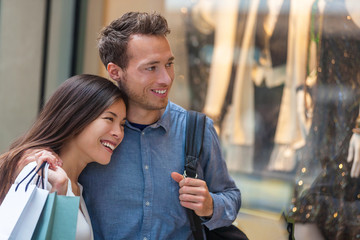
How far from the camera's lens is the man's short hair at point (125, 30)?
273 cm

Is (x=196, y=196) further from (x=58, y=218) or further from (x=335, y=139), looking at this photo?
(x=335, y=139)

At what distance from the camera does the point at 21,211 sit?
2.10 m

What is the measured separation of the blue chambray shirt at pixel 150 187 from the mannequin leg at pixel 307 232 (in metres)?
1.24

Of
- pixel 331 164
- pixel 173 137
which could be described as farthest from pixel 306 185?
pixel 173 137

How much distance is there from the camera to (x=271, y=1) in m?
5.35

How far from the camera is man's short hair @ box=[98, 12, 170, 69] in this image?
2.73 metres

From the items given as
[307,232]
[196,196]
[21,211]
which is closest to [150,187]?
[196,196]

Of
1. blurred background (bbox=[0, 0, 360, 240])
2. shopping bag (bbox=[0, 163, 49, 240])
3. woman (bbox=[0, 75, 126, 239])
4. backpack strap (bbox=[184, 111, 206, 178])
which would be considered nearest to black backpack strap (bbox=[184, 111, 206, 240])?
backpack strap (bbox=[184, 111, 206, 178])

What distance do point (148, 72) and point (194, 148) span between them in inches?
16.8

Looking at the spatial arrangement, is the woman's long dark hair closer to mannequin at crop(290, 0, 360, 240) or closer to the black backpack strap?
the black backpack strap

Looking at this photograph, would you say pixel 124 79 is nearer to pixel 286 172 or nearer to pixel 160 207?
pixel 160 207

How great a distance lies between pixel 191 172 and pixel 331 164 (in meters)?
1.76

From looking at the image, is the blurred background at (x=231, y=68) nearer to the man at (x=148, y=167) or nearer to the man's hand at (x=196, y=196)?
the man at (x=148, y=167)

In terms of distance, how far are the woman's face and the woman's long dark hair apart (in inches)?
1.0
